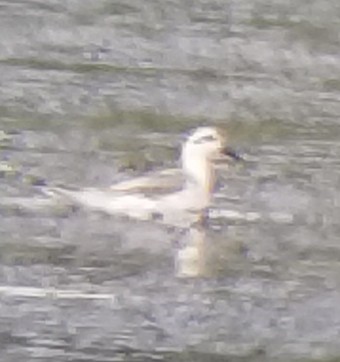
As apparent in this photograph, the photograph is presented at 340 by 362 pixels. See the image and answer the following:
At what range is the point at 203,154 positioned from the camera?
1057 mm

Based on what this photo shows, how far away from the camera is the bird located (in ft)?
3.47

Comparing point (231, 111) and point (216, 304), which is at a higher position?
point (231, 111)

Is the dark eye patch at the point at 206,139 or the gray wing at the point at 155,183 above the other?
the dark eye patch at the point at 206,139

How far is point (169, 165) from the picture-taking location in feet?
3.51

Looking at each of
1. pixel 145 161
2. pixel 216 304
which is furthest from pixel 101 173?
pixel 216 304

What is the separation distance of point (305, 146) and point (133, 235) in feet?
0.53

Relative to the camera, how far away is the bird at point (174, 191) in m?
1.06

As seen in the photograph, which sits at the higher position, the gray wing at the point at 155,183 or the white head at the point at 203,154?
the white head at the point at 203,154

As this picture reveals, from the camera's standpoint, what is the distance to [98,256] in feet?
3.48

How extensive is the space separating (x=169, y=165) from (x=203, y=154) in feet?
0.10

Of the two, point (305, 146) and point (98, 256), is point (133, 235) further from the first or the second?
point (305, 146)

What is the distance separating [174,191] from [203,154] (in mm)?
41

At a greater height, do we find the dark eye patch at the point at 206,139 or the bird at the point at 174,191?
the dark eye patch at the point at 206,139

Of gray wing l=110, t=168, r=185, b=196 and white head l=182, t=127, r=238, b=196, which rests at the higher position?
white head l=182, t=127, r=238, b=196
